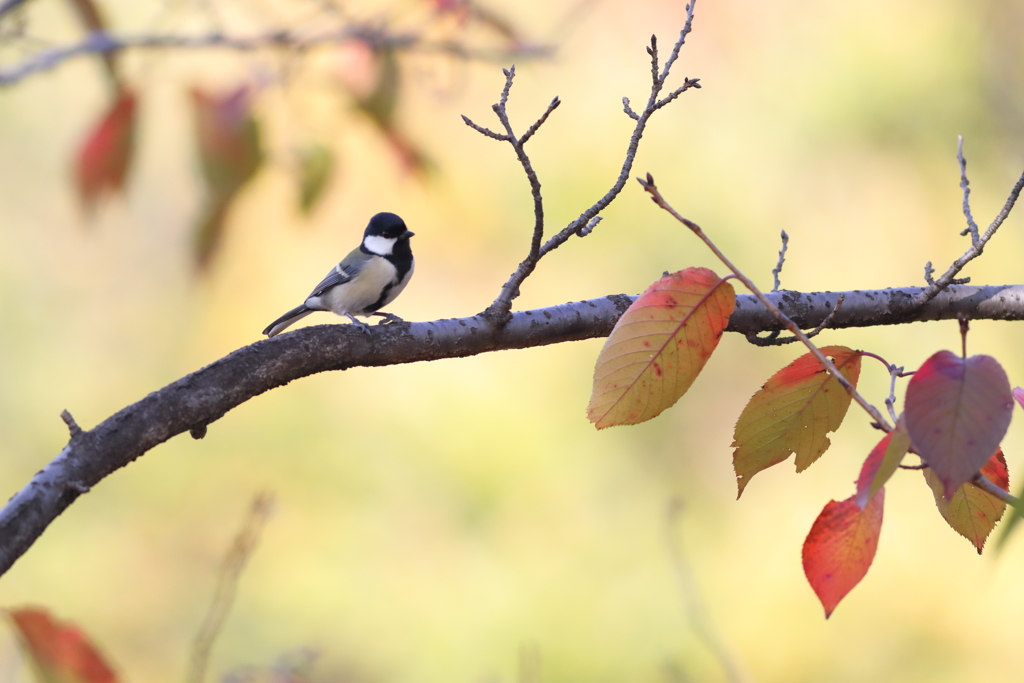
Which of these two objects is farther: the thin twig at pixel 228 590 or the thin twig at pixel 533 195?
the thin twig at pixel 533 195

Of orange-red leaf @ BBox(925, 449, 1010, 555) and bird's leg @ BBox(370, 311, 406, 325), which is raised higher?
bird's leg @ BBox(370, 311, 406, 325)

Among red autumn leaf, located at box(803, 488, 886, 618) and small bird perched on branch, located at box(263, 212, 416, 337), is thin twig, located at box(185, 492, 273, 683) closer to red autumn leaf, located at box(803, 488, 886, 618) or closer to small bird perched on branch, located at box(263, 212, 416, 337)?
red autumn leaf, located at box(803, 488, 886, 618)

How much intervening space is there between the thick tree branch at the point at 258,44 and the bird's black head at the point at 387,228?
1.91ft

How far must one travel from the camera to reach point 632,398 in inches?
39.1

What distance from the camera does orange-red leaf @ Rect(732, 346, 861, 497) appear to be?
39.0 inches

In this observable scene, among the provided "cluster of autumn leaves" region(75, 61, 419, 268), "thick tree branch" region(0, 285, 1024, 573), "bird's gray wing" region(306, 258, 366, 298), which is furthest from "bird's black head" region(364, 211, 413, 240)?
"thick tree branch" region(0, 285, 1024, 573)

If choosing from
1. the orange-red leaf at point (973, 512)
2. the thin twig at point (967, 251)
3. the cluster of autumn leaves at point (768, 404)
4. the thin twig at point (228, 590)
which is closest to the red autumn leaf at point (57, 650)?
the thin twig at point (228, 590)

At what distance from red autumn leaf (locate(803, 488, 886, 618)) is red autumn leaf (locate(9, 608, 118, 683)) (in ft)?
2.46

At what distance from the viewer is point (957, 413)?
0.71 m

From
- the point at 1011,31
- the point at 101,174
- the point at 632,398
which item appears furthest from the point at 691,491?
the point at 632,398

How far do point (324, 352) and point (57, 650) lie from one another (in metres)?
0.63

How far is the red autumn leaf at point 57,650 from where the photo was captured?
781 mm

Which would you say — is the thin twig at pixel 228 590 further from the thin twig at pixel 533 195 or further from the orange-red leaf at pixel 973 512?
the orange-red leaf at pixel 973 512

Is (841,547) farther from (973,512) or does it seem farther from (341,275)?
(341,275)
